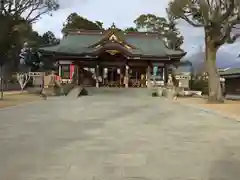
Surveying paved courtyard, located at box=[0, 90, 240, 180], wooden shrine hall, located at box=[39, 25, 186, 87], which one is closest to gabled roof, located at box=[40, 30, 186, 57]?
wooden shrine hall, located at box=[39, 25, 186, 87]

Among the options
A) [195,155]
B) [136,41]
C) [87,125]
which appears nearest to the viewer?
[195,155]

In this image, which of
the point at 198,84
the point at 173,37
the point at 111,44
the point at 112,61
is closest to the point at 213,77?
the point at 111,44

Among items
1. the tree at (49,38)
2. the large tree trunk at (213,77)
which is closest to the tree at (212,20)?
the large tree trunk at (213,77)

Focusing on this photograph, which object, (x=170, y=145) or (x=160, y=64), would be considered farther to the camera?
(x=160, y=64)

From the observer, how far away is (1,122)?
15000 mm

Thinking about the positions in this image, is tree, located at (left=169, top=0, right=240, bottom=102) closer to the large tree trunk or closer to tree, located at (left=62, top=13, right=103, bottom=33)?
the large tree trunk

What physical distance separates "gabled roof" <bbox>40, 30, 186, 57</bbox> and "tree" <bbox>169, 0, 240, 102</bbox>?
18099 millimetres

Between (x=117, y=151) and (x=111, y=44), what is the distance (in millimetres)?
39469

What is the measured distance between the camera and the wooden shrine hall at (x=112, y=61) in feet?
160

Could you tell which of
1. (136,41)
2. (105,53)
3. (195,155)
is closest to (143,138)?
(195,155)

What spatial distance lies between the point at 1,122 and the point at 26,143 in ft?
16.7

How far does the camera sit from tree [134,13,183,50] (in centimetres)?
7506

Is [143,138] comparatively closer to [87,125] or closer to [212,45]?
[87,125]

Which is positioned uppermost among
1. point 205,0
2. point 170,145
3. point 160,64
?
point 205,0
